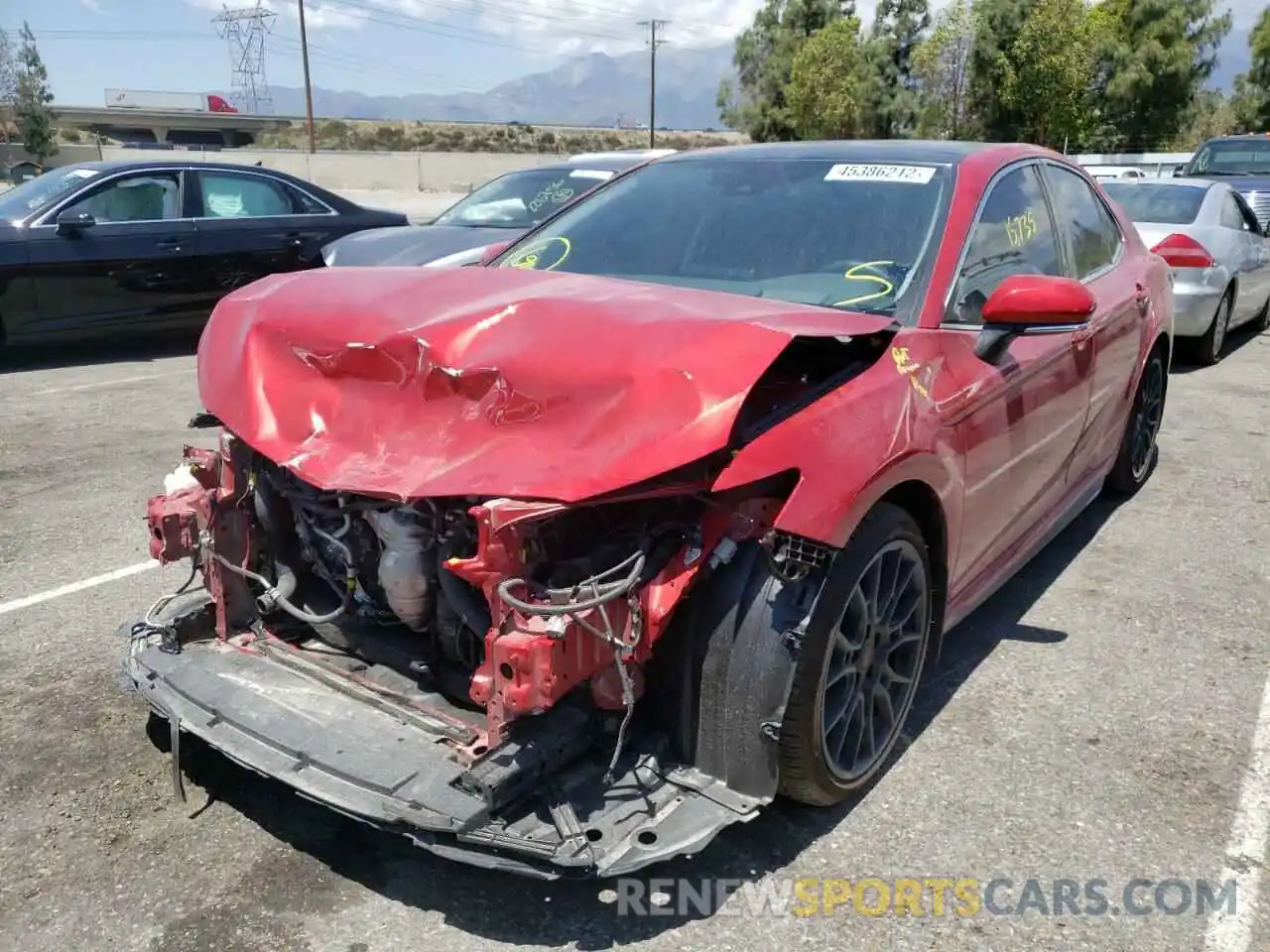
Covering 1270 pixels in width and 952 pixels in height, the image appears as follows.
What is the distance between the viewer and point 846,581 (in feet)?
8.29

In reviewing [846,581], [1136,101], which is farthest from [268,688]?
[1136,101]

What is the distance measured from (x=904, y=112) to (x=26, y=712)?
4085 cm

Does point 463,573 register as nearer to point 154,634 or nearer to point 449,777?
point 449,777

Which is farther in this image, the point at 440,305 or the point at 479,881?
the point at 440,305

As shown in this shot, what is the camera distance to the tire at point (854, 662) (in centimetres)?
248

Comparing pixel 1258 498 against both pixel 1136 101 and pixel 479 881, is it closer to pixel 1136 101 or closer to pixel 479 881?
pixel 479 881

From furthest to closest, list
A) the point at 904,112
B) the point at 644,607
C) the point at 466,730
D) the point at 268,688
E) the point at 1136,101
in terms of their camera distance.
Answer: the point at 904,112, the point at 1136,101, the point at 268,688, the point at 466,730, the point at 644,607

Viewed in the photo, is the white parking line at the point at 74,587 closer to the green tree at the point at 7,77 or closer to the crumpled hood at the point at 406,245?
the crumpled hood at the point at 406,245

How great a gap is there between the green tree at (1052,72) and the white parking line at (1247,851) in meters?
28.9

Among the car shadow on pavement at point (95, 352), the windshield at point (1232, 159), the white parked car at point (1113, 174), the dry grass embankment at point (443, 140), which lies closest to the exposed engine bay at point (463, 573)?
Result: the car shadow on pavement at point (95, 352)

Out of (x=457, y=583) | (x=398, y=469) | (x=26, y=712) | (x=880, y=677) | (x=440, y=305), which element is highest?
(x=440, y=305)

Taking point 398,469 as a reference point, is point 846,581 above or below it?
below

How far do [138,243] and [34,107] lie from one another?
4562 centimetres

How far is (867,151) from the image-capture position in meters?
3.67
